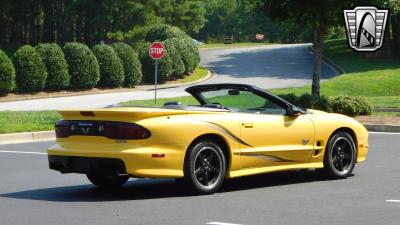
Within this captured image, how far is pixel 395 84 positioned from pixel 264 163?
34.2 meters

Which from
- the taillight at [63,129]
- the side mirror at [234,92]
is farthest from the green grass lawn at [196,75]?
the taillight at [63,129]

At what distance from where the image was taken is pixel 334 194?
33.0 ft

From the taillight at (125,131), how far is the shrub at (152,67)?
3960cm

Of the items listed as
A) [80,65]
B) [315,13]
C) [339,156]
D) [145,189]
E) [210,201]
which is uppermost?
[315,13]

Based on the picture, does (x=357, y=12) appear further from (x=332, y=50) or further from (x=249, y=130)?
(x=332, y=50)

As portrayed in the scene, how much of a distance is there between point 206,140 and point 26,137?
1070 cm

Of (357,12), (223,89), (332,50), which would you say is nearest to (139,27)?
(332,50)

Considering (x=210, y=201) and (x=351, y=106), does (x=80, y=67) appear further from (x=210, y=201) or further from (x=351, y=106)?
(x=210, y=201)

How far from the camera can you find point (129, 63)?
4753cm

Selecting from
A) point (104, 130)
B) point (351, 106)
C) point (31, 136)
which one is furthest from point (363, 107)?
point (104, 130)

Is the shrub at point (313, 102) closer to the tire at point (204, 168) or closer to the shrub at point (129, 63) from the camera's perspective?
the tire at point (204, 168)

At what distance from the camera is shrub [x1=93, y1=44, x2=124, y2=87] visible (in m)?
46.1

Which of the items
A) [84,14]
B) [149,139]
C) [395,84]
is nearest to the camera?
[149,139]

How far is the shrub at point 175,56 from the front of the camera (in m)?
50.6
